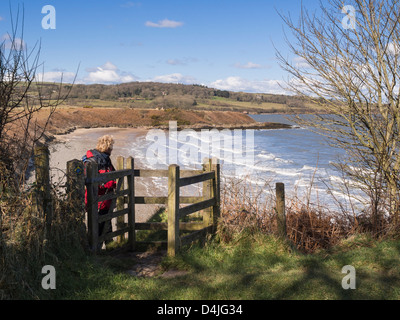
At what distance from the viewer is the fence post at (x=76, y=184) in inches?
243

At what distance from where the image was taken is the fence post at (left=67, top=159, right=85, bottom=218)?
616cm

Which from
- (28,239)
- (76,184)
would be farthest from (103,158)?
(28,239)

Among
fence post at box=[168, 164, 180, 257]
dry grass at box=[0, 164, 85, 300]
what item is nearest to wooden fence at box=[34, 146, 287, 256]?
fence post at box=[168, 164, 180, 257]

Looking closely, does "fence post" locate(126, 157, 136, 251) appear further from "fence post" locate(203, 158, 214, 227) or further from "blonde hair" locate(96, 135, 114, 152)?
"fence post" locate(203, 158, 214, 227)

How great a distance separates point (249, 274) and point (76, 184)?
2858 millimetres

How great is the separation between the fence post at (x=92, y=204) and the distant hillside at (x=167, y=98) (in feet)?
301

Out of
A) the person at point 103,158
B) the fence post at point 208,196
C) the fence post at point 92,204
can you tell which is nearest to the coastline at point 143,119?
the person at point 103,158

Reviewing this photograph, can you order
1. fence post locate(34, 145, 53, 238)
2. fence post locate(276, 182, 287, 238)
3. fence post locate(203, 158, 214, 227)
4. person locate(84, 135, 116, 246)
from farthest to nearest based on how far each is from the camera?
fence post locate(203, 158, 214, 227), person locate(84, 135, 116, 246), fence post locate(276, 182, 287, 238), fence post locate(34, 145, 53, 238)

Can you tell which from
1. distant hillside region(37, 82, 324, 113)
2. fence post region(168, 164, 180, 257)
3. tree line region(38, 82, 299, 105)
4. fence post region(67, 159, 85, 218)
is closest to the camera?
fence post region(67, 159, 85, 218)

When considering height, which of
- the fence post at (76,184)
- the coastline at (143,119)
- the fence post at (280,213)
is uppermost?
the coastline at (143,119)

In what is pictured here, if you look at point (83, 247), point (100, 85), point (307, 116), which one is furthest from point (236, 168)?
point (100, 85)

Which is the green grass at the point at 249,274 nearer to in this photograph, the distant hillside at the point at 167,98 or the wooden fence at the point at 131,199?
the wooden fence at the point at 131,199
